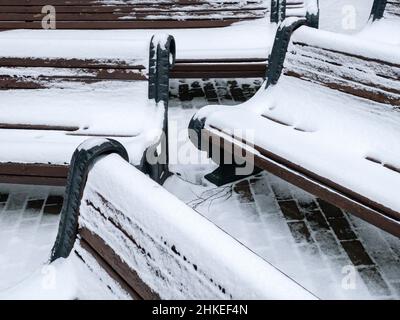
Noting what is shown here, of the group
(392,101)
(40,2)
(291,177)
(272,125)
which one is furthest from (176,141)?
(40,2)

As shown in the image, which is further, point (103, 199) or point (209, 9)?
point (209, 9)

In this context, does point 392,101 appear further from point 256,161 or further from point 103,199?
point 103,199

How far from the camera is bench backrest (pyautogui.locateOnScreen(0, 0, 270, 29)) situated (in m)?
5.22

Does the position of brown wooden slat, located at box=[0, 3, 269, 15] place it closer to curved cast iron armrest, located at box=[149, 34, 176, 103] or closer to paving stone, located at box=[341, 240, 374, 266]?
curved cast iron armrest, located at box=[149, 34, 176, 103]

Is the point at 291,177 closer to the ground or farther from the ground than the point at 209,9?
closer to the ground

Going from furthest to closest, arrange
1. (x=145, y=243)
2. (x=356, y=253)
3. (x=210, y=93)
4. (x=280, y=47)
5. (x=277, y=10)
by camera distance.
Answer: (x=210, y=93) → (x=277, y=10) → (x=280, y=47) → (x=356, y=253) → (x=145, y=243)

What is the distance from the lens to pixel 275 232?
338 centimetres

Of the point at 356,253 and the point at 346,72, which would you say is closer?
the point at 356,253

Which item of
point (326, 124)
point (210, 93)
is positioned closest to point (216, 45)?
point (210, 93)

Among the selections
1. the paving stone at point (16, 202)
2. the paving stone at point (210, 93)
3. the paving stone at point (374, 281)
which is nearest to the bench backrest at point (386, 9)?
the paving stone at point (210, 93)

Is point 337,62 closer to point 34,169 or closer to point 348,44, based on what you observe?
point 348,44

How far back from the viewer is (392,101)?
10.2ft

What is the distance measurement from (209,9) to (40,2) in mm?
1850

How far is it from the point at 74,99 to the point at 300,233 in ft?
6.12
